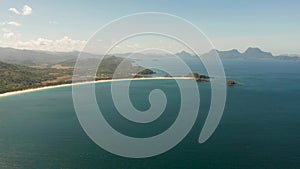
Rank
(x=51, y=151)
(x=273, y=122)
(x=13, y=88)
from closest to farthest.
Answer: (x=51, y=151) → (x=273, y=122) → (x=13, y=88)

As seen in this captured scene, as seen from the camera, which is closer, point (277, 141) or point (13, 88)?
point (277, 141)

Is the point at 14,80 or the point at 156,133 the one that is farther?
the point at 14,80

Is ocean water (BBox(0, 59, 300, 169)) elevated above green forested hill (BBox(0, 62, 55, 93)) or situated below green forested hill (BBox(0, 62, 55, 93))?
below

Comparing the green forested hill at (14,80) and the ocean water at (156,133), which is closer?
the ocean water at (156,133)

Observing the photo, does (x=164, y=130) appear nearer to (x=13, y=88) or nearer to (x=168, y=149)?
(x=168, y=149)

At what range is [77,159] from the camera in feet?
92.9

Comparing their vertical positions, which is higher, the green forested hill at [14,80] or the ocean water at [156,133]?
the green forested hill at [14,80]

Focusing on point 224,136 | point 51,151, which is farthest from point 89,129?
point 224,136

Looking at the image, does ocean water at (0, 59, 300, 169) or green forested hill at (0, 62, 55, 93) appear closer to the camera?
ocean water at (0, 59, 300, 169)

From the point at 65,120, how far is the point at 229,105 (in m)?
35.2

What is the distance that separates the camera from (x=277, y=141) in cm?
3469

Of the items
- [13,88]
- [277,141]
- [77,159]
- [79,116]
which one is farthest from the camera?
[13,88]

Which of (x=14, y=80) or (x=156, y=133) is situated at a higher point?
(x=14, y=80)

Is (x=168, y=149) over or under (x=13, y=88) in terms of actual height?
under
